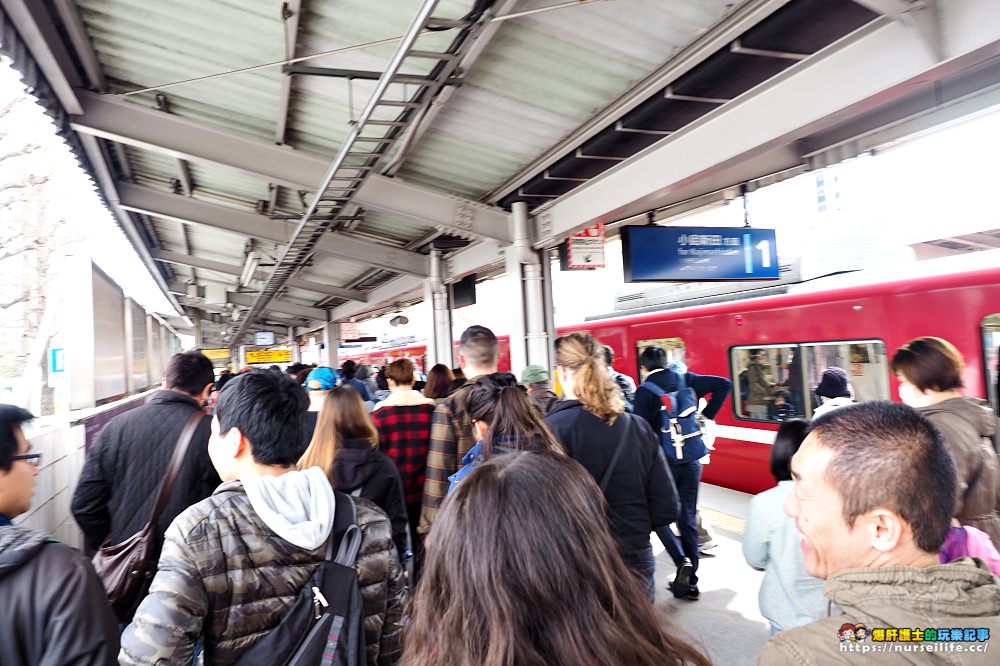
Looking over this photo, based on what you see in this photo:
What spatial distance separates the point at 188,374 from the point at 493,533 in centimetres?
263

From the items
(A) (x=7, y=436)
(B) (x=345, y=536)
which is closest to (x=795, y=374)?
(B) (x=345, y=536)

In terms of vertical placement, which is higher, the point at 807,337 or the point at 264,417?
the point at 807,337

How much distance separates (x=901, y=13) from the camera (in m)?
3.16

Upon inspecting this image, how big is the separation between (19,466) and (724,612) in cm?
409

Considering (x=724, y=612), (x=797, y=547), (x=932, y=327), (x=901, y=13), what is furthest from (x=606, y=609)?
(x=932, y=327)

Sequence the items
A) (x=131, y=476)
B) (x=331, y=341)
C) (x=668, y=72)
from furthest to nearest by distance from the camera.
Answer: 1. (x=331, y=341)
2. (x=668, y=72)
3. (x=131, y=476)

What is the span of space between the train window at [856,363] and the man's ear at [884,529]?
5795 millimetres

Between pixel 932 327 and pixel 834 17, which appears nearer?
pixel 834 17

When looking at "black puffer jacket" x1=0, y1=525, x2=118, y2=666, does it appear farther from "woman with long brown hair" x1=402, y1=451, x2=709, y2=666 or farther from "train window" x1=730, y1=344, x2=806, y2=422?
"train window" x1=730, y1=344, x2=806, y2=422

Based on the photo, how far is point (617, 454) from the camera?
284cm

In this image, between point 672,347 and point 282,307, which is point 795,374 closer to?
point 672,347

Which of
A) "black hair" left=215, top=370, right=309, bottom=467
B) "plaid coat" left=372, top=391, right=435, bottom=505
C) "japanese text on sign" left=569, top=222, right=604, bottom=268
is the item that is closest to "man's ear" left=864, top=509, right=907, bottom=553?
"black hair" left=215, top=370, right=309, bottom=467

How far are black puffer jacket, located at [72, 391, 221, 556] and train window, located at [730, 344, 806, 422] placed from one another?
6.48 m

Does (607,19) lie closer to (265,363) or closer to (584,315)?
(584,315)
